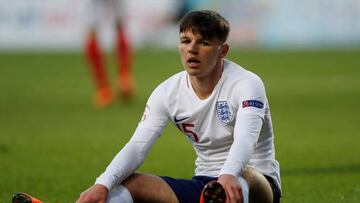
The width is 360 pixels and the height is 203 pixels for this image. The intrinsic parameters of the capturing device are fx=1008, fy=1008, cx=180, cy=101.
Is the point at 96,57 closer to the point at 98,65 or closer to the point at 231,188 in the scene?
the point at 98,65

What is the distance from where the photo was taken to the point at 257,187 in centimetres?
548

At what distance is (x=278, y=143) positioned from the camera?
1051 centimetres

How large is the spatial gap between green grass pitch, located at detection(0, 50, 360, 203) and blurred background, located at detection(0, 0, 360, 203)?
1 cm

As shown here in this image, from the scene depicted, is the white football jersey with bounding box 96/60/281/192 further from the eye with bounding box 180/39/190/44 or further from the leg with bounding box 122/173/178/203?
the eye with bounding box 180/39/190/44

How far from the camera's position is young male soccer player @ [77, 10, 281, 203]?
5395 millimetres

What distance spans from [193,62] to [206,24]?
0.73 feet

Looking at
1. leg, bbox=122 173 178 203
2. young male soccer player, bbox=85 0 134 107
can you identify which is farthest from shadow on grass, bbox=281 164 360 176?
young male soccer player, bbox=85 0 134 107

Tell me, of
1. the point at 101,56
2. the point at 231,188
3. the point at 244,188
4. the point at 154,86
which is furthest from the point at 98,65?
the point at 231,188

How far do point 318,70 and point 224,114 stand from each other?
14.2 metres

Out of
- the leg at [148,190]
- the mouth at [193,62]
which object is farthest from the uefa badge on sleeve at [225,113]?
the leg at [148,190]

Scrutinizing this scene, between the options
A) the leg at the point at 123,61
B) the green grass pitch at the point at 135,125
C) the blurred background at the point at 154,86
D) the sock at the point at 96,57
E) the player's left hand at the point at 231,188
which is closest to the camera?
the player's left hand at the point at 231,188

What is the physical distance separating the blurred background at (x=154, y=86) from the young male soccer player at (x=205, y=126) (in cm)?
123

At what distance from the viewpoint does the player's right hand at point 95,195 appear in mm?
5273

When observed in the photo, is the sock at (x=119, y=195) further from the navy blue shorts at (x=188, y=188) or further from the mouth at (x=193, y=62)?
the mouth at (x=193, y=62)
